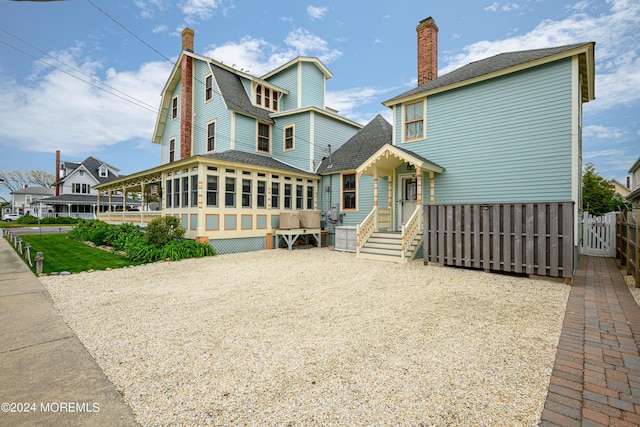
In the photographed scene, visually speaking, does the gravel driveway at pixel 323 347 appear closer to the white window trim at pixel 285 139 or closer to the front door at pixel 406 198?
the front door at pixel 406 198

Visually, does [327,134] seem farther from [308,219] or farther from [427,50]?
[427,50]

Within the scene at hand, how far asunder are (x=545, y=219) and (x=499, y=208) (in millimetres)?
1064

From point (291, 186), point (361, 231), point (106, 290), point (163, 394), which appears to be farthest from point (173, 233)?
point (163, 394)

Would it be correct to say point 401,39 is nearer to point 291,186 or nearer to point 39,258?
point 291,186

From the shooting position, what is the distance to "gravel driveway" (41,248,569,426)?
2.37 m

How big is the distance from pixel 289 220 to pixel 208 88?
10.1m

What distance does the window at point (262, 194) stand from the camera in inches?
541

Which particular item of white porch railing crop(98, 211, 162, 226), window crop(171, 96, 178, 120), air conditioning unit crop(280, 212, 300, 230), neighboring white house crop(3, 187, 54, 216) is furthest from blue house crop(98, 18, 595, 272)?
neighboring white house crop(3, 187, 54, 216)

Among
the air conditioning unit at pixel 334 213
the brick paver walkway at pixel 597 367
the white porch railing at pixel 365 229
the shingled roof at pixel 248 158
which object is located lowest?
the brick paver walkway at pixel 597 367

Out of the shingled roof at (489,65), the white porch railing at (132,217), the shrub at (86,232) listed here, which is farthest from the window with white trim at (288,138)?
the shrub at (86,232)

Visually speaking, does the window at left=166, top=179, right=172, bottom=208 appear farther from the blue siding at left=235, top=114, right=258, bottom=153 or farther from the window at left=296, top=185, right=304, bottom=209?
the window at left=296, top=185, right=304, bottom=209

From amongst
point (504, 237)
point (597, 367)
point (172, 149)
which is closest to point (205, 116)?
point (172, 149)

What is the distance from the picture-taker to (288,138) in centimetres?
1725

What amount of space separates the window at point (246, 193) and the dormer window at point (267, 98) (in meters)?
7.30
